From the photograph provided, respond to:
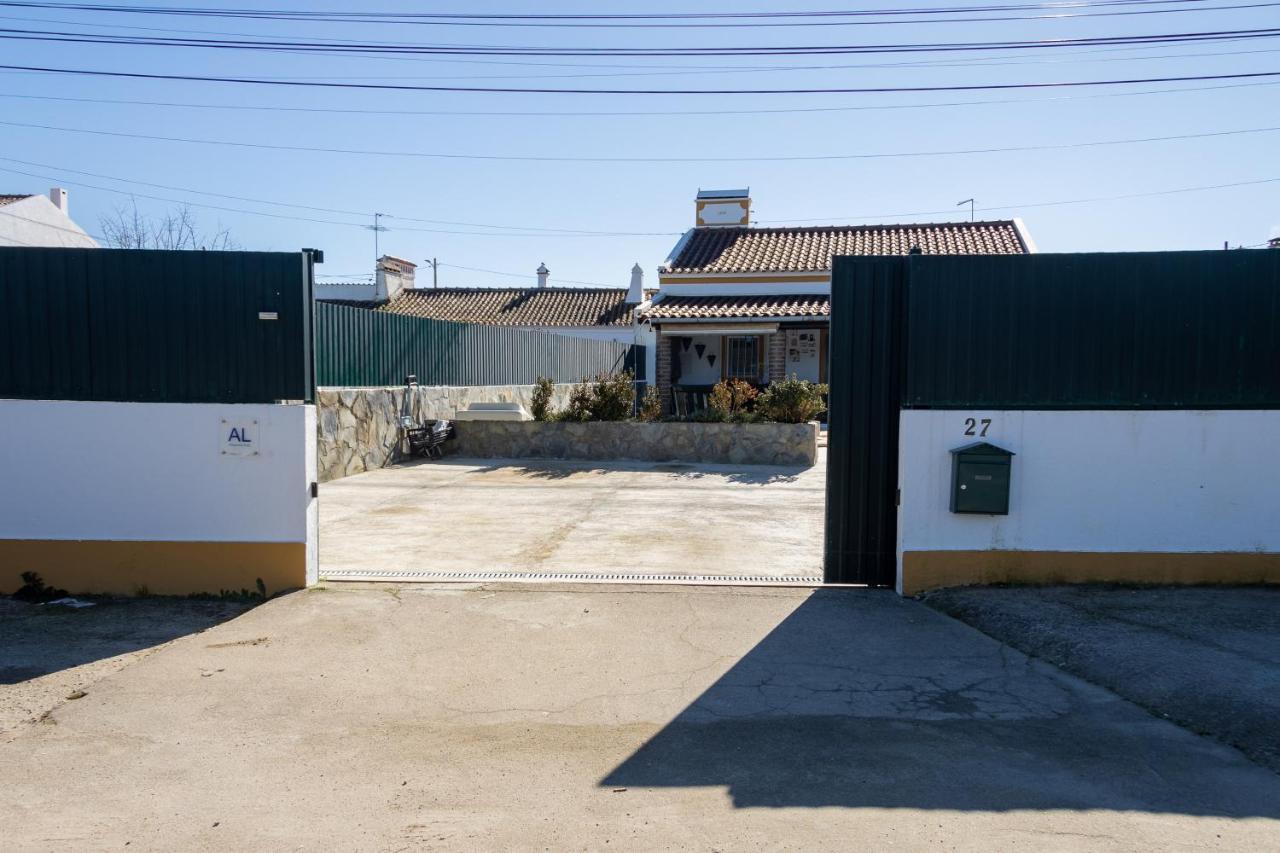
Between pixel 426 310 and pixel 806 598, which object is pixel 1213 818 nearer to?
pixel 806 598

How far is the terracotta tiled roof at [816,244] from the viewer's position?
2481 cm

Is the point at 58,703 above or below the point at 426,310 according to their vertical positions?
below

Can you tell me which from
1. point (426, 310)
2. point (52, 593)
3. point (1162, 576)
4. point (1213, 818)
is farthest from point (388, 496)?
point (426, 310)

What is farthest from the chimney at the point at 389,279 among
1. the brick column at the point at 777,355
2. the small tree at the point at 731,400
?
the small tree at the point at 731,400

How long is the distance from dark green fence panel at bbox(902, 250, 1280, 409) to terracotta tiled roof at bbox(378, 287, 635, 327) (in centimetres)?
3096

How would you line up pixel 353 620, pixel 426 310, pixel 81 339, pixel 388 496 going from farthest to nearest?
pixel 426 310, pixel 388 496, pixel 81 339, pixel 353 620

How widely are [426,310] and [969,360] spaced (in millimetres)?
34322

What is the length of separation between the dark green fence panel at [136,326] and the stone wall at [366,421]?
6648 millimetres

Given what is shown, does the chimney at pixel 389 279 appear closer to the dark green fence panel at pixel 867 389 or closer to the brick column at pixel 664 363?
the brick column at pixel 664 363

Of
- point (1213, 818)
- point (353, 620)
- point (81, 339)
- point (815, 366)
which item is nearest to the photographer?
point (1213, 818)

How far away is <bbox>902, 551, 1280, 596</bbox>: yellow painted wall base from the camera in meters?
7.00

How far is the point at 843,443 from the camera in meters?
7.24

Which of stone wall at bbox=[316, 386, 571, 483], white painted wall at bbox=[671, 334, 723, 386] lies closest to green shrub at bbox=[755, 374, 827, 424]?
stone wall at bbox=[316, 386, 571, 483]

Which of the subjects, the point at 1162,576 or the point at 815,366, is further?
the point at 815,366
